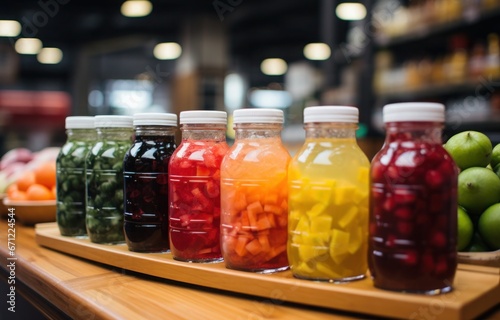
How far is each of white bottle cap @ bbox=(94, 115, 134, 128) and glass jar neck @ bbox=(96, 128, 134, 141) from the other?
1 centimetres

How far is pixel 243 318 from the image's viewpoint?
88cm

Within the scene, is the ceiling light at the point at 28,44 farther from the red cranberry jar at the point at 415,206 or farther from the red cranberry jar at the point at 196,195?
the red cranberry jar at the point at 415,206

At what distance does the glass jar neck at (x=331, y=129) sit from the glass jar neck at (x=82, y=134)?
0.80 metres

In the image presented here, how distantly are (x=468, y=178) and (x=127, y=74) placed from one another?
56.5 ft

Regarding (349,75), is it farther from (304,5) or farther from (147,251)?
(304,5)

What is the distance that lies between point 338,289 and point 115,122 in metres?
0.78

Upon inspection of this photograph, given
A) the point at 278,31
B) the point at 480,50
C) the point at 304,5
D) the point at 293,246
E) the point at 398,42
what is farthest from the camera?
the point at 278,31

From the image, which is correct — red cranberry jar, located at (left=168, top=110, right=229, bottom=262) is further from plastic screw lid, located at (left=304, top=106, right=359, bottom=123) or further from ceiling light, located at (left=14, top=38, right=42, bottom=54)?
ceiling light, located at (left=14, top=38, right=42, bottom=54)

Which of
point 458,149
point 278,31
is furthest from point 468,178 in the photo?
point 278,31

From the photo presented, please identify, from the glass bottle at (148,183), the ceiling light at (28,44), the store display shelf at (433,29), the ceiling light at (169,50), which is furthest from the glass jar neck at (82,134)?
the ceiling light at (28,44)

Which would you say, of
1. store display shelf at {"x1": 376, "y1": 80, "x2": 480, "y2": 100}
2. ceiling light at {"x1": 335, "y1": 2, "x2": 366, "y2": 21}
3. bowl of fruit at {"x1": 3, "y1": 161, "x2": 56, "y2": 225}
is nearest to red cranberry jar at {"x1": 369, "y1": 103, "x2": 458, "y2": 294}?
bowl of fruit at {"x1": 3, "y1": 161, "x2": 56, "y2": 225}

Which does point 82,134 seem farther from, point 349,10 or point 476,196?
point 349,10

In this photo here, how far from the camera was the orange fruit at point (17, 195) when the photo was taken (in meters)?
1.91

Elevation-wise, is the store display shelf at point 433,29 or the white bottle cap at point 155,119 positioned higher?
the store display shelf at point 433,29
